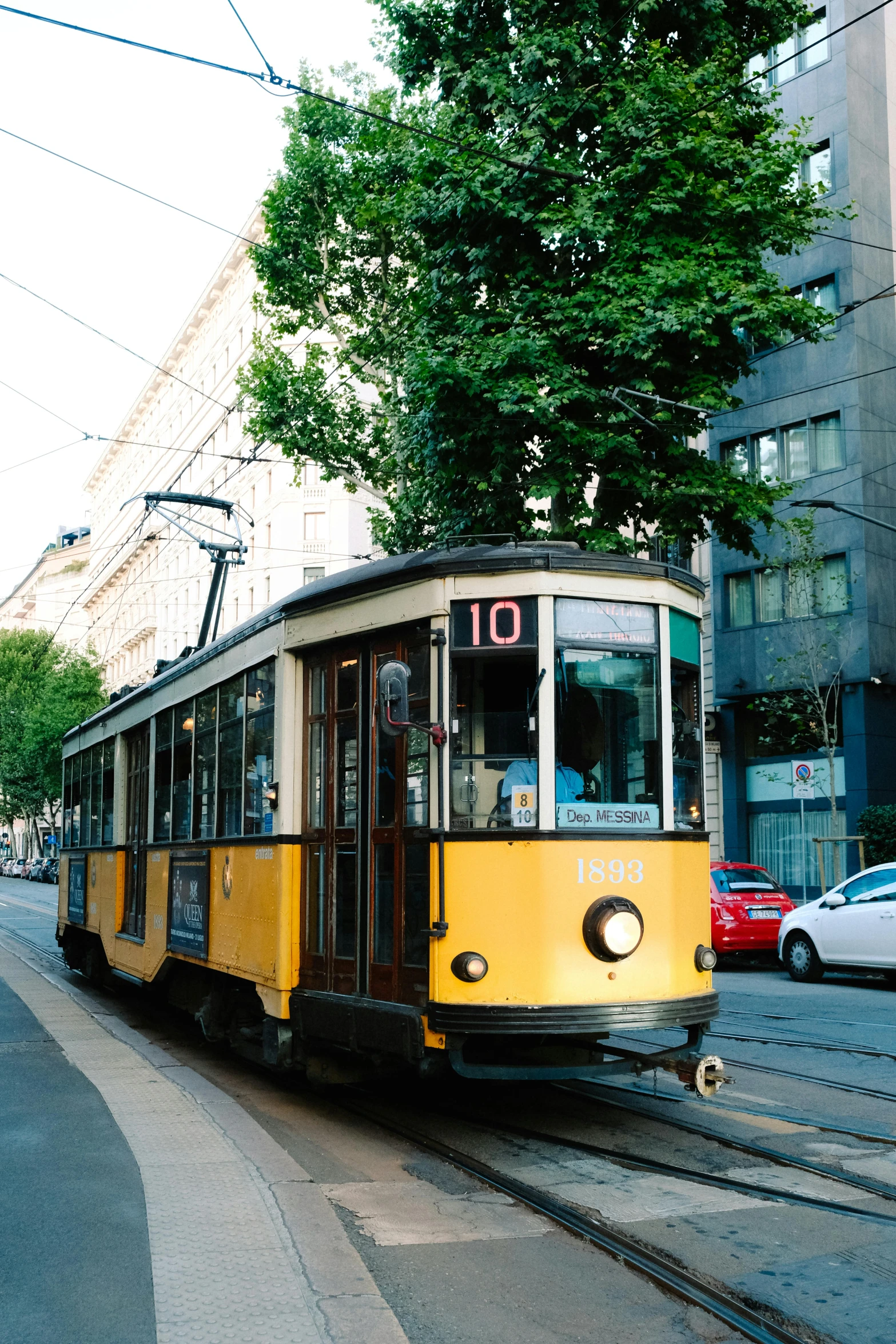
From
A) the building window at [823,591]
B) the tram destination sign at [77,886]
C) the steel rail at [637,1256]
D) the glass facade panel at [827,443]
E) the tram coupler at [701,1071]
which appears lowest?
the steel rail at [637,1256]

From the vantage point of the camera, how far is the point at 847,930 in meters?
15.6

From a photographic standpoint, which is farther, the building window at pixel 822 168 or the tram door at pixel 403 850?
the building window at pixel 822 168

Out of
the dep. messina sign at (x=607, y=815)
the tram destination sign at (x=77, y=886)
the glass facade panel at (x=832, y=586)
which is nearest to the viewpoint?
the dep. messina sign at (x=607, y=815)

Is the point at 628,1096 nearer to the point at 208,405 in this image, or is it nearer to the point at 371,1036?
the point at 371,1036

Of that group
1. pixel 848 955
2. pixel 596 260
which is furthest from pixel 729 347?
pixel 848 955

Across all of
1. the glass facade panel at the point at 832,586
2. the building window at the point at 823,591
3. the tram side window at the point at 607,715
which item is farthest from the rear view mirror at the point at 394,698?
the glass facade panel at the point at 832,586

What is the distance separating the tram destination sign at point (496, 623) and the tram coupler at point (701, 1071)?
7.49 feet

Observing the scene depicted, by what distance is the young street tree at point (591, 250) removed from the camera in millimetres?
14359

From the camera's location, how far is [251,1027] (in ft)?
29.1

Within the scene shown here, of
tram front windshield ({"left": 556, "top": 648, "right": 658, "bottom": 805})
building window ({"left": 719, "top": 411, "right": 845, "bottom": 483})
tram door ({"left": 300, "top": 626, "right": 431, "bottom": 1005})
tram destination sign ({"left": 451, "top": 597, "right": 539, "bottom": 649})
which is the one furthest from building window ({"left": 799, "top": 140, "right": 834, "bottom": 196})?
tram destination sign ({"left": 451, "top": 597, "right": 539, "bottom": 649})

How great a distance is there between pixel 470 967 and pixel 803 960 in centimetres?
1105

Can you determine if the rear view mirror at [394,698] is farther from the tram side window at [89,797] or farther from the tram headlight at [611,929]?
the tram side window at [89,797]

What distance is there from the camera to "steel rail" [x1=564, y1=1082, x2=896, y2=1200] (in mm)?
5968

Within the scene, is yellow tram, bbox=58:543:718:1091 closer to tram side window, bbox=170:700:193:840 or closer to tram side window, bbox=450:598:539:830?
tram side window, bbox=450:598:539:830
